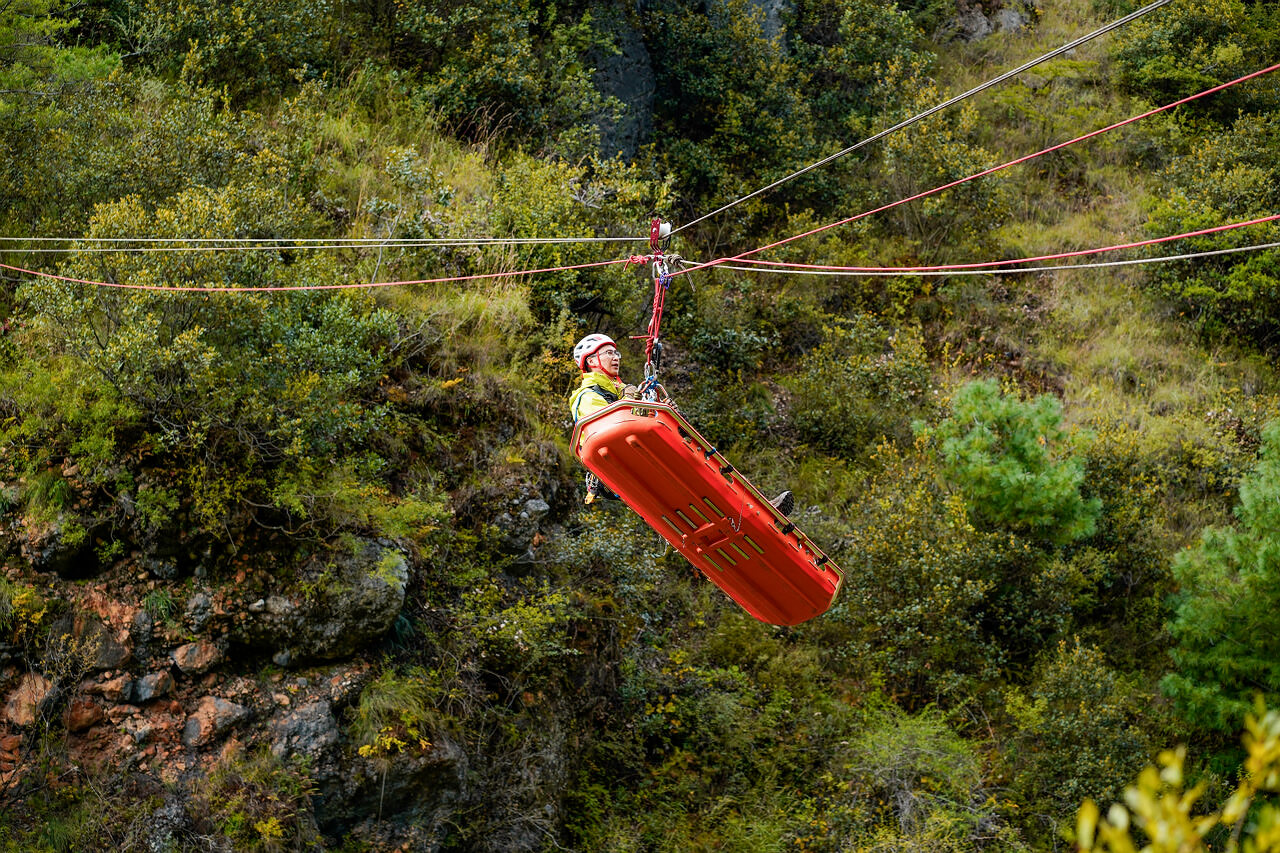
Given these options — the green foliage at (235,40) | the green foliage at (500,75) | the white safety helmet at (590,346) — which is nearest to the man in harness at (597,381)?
the white safety helmet at (590,346)

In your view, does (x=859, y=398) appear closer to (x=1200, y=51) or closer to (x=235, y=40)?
(x=235, y=40)

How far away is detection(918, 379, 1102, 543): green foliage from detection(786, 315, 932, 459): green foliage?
1.53 m

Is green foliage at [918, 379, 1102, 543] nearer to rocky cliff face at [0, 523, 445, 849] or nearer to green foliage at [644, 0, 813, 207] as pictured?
green foliage at [644, 0, 813, 207]

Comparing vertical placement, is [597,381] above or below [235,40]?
above


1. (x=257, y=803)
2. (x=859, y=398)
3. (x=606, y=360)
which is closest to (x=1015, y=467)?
(x=859, y=398)

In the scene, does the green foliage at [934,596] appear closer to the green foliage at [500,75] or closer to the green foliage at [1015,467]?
the green foliage at [1015,467]

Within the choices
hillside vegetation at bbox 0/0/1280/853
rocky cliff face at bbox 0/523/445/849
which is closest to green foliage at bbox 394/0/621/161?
hillside vegetation at bbox 0/0/1280/853

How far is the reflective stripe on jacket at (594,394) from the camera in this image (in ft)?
26.7

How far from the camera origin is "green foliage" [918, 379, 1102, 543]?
13438 mm

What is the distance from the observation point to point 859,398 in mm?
15461

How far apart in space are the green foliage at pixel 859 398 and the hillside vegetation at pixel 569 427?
76 mm

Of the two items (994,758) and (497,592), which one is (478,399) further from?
(994,758)

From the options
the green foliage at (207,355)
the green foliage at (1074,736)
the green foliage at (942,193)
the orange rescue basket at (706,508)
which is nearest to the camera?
the orange rescue basket at (706,508)

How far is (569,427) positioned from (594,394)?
4693mm
